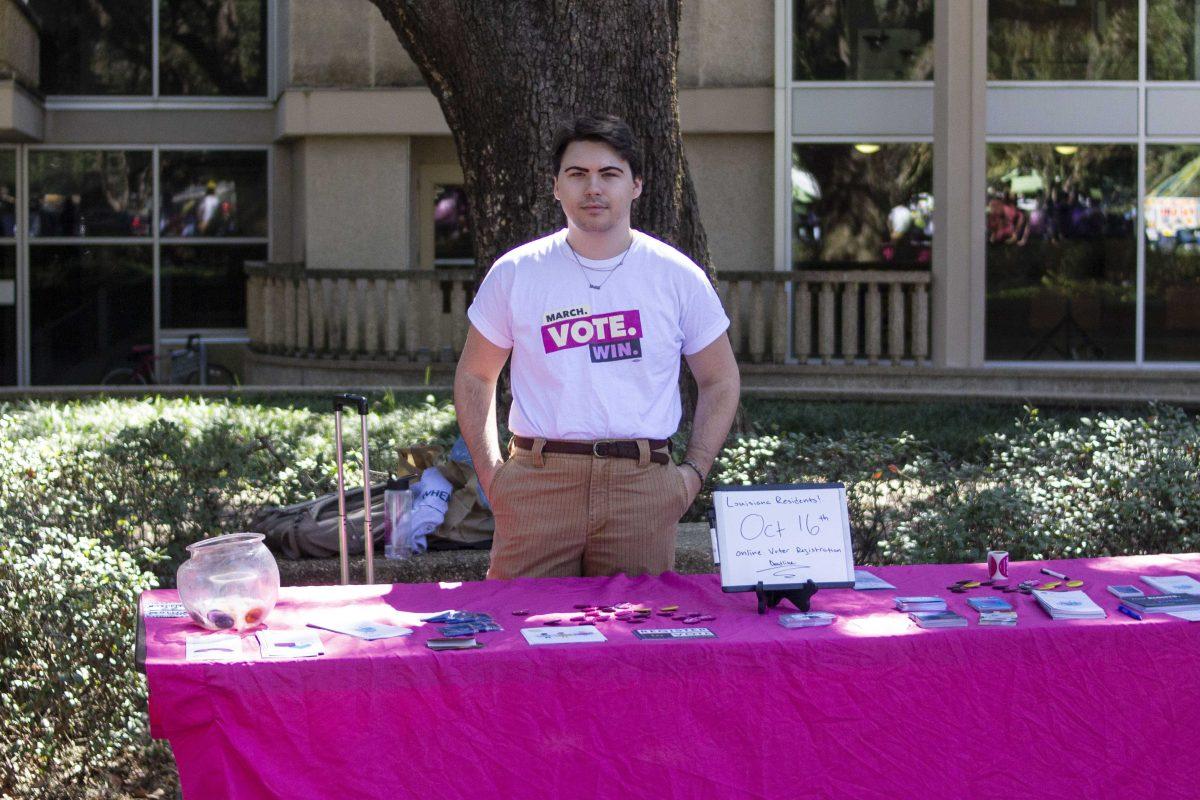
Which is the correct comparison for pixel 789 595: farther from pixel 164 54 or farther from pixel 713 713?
pixel 164 54

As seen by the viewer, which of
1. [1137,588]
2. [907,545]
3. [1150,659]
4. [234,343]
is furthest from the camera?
[234,343]

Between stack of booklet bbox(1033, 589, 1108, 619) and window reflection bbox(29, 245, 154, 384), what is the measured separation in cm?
1393

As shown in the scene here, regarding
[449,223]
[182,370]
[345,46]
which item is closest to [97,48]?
[345,46]

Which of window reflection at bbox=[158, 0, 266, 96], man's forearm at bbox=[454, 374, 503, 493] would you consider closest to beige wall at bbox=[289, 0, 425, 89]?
window reflection at bbox=[158, 0, 266, 96]

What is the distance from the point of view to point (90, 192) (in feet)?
52.6

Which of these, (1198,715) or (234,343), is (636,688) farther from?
(234,343)

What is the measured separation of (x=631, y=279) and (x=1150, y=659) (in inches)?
60.1

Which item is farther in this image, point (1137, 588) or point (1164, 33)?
point (1164, 33)

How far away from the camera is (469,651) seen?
3107 mm

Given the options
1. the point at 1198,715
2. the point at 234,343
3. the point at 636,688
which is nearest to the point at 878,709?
the point at 636,688

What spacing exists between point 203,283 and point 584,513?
13.1 m

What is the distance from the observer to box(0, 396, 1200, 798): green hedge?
421 cm

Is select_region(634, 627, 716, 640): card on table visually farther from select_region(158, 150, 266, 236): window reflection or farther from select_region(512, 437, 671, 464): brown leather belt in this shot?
select_region(158, 150, 266, 236): window reflection

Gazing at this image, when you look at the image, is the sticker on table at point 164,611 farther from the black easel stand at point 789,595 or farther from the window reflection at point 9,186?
the window reflection at point 9,186
